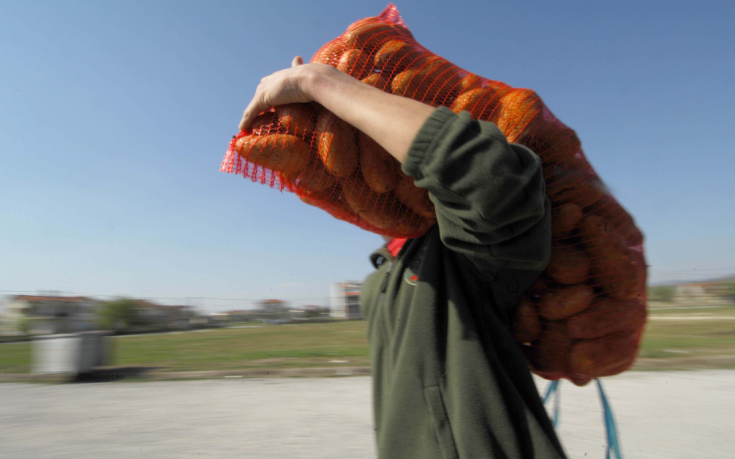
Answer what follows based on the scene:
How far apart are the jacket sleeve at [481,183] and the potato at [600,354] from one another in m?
0.54

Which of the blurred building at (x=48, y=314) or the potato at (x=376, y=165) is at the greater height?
the potato at (x=376, y=165)

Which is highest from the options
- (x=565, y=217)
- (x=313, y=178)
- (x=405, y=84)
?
(x=405, y=84)

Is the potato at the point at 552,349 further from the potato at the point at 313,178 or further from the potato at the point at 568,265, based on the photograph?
the potato at the point at 313,178

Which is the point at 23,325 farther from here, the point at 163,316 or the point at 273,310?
the point at 273,310

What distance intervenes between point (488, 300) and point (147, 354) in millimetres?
10711

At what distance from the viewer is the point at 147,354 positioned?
1004 cm

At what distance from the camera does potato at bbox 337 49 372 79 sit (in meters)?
1.20

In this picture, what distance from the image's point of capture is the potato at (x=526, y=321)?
121cm

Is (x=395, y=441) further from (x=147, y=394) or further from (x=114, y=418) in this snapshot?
(x=147, y=394)

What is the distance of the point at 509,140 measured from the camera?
Result: 3.56 feet

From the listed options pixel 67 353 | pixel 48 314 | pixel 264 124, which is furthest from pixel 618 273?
pixel 48 314

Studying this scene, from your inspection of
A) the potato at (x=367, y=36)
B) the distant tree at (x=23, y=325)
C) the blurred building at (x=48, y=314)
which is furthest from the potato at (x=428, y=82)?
the distant tree at (x=23, y=325)

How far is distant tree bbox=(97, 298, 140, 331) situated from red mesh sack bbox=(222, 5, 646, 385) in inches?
1031

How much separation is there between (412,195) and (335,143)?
247 mm
